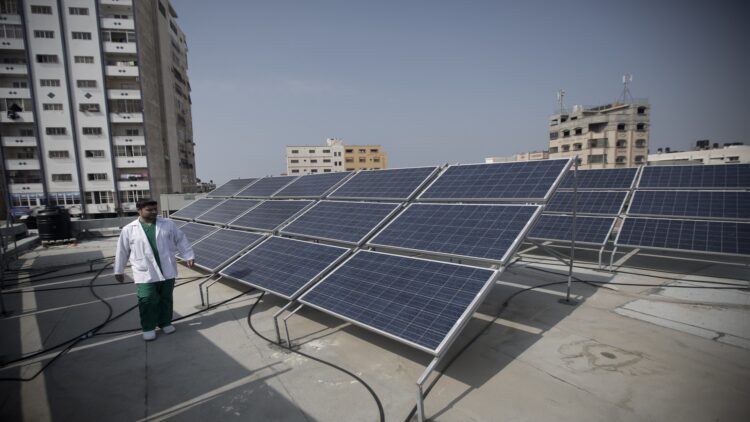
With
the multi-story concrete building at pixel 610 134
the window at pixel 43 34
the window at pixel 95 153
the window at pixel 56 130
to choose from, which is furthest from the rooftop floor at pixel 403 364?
the multi-story concrete building at pixel 610 134

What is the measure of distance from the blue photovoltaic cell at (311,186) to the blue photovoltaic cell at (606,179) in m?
9.53

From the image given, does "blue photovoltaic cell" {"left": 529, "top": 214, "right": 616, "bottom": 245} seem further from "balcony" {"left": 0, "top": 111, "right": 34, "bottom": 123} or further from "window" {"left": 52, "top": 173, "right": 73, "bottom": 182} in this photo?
"balcony" {"left": 0, "top": 111, "right": 34, "bottom": 123}

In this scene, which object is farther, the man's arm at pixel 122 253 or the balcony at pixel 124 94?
the balcony at pixel 124 94

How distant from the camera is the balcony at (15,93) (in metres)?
41.9

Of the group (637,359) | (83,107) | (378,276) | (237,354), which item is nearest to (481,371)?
(378,276)

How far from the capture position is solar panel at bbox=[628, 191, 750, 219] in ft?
33.7

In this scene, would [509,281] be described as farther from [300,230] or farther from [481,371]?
[300,230]

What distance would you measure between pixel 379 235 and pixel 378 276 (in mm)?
1454

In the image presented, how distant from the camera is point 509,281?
32.1 feet

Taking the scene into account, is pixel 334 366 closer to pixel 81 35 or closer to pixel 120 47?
pixel 120 47

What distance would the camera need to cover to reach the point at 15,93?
42344 millimetres

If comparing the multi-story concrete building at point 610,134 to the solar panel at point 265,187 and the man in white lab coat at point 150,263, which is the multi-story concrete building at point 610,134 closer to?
the solar panel at point 265,187

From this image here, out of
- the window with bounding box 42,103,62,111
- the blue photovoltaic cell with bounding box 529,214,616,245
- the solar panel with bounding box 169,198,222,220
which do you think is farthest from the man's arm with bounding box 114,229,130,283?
the window with bounding box 42,103,62,111

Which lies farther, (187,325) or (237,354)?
(187,325)
